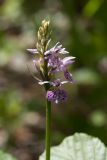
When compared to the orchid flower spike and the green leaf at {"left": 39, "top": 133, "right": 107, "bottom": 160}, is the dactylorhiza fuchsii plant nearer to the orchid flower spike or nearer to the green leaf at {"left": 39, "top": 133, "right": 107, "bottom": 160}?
the orchid flower spike

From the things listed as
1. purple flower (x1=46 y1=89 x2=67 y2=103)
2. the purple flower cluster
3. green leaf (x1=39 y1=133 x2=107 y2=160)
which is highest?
the purple flower cluster

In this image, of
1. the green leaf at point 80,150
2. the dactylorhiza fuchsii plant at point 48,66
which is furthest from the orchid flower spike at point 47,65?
the green leaf at point 80,150

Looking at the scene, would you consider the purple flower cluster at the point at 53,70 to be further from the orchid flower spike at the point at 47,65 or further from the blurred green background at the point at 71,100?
the blurred green background at the point at 71,100

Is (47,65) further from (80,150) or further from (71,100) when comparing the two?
(71,100)

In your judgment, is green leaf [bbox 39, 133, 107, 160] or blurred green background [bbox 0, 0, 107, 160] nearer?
green leaf [bbox 39, 133, 107, 160]

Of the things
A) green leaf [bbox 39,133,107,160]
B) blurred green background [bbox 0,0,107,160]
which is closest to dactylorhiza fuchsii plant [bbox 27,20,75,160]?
green leaf [bbox 39,133,107,160]

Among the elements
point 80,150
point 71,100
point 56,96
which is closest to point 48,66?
point 56,96
